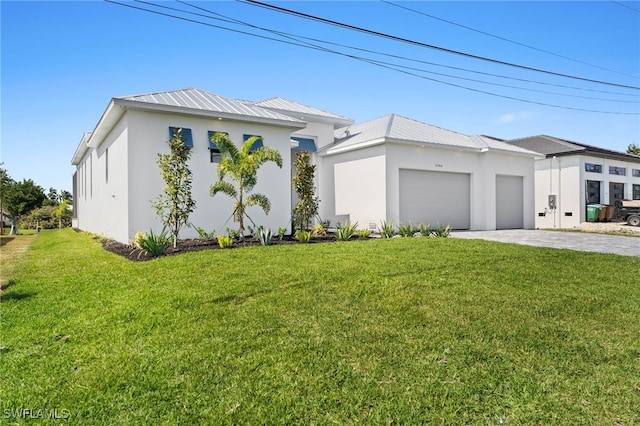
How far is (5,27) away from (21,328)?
22.9ft

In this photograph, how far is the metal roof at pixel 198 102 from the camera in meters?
11.8

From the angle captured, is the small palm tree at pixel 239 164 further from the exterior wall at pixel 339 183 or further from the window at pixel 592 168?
the window at pixel 592 168

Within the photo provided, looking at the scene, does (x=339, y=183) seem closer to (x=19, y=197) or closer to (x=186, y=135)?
(x=186, y=135)

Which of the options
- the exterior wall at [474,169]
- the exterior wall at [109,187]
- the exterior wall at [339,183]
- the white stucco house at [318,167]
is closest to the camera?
the white stucco house at [318,167]

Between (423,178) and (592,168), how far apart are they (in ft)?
45.6

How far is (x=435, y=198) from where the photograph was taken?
675 inches

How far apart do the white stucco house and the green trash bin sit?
5.47 metres

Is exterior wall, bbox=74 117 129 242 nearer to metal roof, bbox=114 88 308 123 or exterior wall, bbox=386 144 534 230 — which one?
metal roof, bbox=114 88 308 123

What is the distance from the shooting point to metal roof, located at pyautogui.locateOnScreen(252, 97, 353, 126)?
731 inches

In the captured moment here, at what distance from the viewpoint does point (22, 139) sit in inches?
473

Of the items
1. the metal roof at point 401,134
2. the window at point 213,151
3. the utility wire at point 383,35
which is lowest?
the window at point 213,151

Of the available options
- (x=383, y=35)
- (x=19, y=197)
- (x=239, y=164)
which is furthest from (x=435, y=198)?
(x=19, y=197)

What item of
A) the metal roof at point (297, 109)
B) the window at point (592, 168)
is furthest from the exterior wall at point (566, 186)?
the metal roof at point (297, 109)

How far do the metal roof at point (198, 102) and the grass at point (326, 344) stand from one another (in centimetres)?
651
